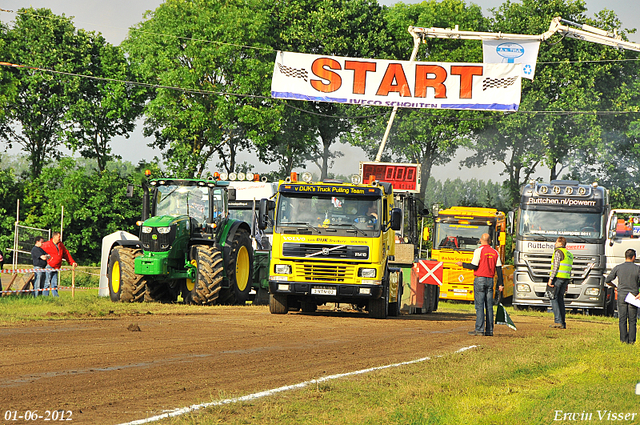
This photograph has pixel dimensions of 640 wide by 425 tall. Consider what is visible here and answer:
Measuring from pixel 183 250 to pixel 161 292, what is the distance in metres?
1.72

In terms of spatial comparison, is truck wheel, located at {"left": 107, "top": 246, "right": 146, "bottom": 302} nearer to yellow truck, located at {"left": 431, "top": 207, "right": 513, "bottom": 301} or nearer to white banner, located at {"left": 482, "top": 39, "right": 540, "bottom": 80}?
yellow truck, located at {"left": 431, "top": 207, "right": 513, "bottom": 301}

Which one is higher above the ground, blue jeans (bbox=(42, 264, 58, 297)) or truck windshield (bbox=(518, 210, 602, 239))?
truck windshield (bbox=(518, 210, 602, 239))

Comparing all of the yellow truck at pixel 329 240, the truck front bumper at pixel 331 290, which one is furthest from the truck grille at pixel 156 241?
the truck front bumper at pixel 331 290

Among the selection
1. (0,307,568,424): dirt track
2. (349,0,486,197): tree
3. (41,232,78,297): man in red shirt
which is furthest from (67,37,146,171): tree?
(0,307,568,424): dirt track

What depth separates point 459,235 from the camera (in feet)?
110

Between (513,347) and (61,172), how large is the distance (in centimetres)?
3891

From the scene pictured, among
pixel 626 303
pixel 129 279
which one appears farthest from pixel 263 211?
pixel 626 303

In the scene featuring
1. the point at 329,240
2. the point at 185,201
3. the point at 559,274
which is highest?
the point at 185,201

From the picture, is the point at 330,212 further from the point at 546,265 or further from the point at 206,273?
the point at 546,265

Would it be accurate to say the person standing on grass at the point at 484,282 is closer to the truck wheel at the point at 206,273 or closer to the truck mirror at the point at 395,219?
the truck mirror at the point at 395,219

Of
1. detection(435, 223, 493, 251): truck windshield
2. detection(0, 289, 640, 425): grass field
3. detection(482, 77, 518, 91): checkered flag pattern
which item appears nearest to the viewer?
detection(0, 289, 640, 425): grass field

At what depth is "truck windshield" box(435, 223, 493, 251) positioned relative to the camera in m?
33.3

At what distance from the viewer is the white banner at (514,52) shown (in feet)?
114

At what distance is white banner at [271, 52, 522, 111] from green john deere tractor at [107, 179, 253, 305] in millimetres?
13325
